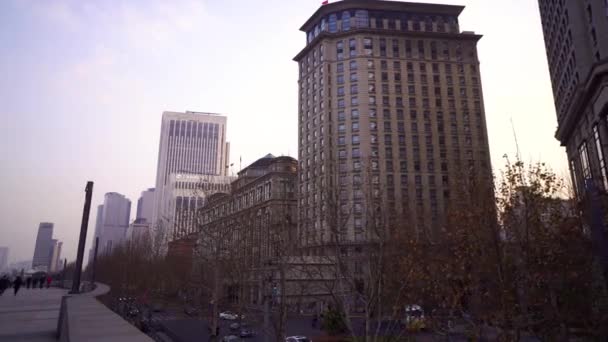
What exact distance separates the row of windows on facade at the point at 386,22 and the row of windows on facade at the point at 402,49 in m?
3.09

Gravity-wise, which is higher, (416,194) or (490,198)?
(416,194)

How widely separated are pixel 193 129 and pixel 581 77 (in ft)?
519

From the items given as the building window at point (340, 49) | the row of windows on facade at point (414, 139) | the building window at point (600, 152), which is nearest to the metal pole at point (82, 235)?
the building window at point (600, 152)

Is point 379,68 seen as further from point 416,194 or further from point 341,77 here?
point 416,194

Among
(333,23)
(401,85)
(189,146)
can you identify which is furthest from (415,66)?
(189,146)

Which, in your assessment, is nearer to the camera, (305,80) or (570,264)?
(570,264)

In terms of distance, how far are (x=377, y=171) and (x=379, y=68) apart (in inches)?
743

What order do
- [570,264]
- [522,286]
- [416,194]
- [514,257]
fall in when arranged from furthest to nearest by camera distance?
1. [416,194]
2. [570,264]
3. [514,257]
4. [522,286]

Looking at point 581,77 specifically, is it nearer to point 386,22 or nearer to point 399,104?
point 399,104

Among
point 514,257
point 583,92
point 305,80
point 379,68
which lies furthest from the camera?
point 305,80

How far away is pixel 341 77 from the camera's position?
241ft

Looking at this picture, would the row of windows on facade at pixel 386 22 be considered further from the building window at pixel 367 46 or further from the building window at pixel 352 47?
the building window at pixel 367 46

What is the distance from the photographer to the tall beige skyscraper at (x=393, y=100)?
6875 centimetres

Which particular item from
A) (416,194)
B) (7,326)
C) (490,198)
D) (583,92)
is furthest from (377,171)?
(7,326)
